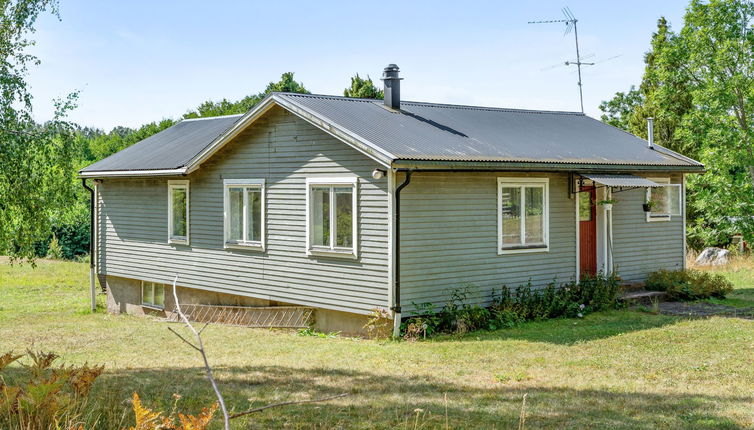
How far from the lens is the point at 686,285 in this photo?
17203mm

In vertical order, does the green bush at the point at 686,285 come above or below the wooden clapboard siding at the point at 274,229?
below

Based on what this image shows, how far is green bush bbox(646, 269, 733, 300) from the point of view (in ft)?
56.2

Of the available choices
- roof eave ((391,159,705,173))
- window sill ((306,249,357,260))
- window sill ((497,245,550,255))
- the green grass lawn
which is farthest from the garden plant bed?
window sill ((306,249,357,260))

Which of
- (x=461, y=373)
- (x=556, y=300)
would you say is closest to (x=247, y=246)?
(x=556, y=300)

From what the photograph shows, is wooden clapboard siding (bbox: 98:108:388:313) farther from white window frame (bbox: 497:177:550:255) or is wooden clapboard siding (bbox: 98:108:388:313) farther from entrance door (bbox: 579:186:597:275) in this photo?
entrance door (bbox: 579:186:597:275)

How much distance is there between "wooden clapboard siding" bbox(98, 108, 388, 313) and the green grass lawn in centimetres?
105

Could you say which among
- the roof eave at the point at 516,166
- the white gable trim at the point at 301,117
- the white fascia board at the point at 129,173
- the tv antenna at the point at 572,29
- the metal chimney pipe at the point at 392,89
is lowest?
the roof eave at the point at 516,166

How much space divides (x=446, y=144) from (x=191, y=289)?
25.1 ft

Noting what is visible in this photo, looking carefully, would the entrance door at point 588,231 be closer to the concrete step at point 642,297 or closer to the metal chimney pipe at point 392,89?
the concrete step at point 642,297

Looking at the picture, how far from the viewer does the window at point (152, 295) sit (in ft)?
65.5

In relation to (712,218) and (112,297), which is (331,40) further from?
(712,218)

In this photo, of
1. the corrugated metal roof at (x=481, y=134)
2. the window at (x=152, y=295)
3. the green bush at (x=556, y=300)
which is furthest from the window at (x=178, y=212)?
the green bush at (x=556, y=300)

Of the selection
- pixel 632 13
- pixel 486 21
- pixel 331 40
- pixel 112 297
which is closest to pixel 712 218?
pixel 632 13

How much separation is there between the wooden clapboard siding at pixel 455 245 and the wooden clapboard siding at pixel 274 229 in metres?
0.48
